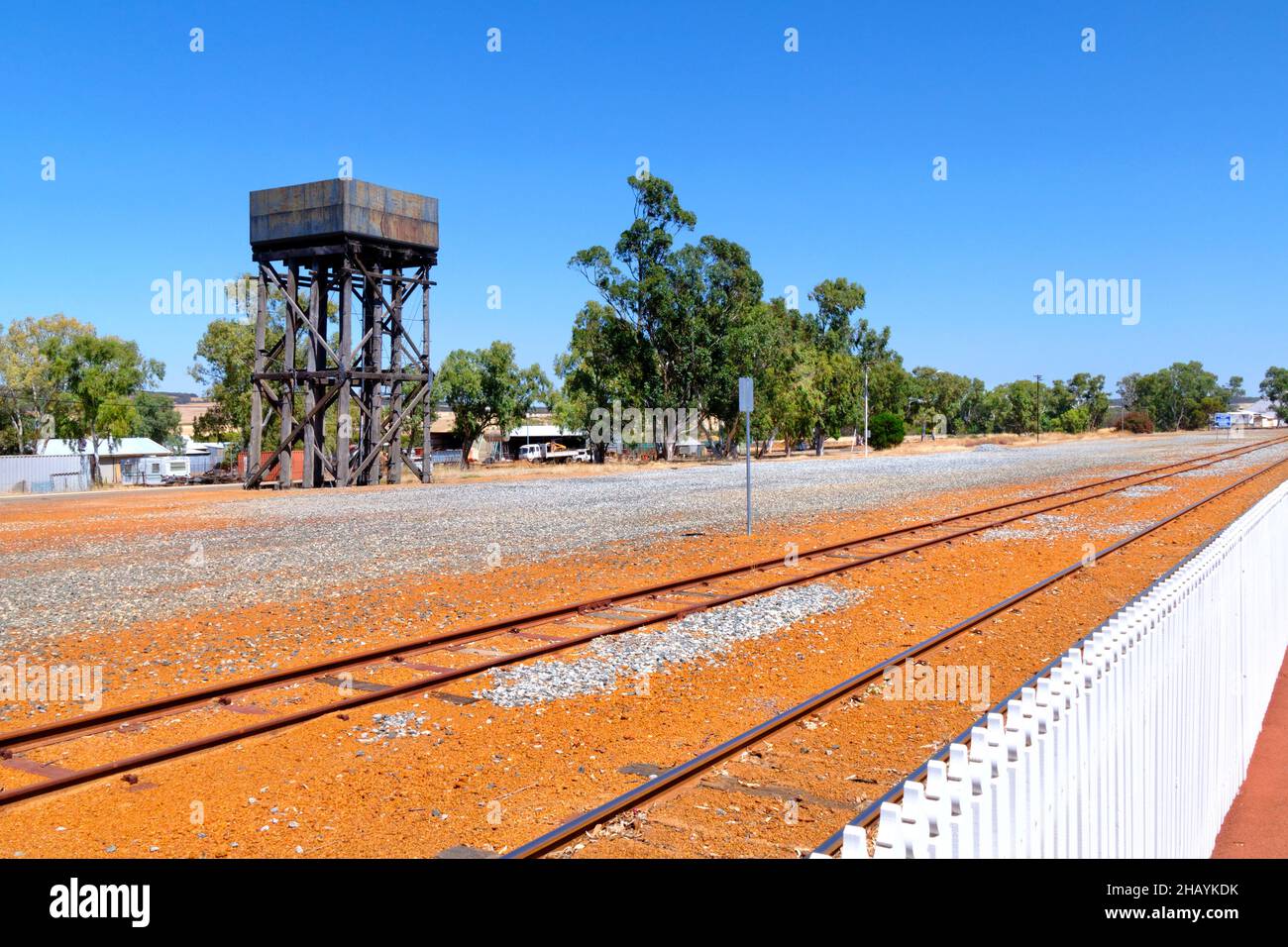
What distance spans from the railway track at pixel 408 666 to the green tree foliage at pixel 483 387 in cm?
7163

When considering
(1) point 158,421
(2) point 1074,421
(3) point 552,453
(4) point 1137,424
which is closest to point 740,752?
(3) point 552,453

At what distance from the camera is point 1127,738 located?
3.97 metres

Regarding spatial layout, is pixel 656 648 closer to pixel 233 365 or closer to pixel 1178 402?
pixel 233 365

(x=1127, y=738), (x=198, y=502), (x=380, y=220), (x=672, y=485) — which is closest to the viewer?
(x=1127, y=738)

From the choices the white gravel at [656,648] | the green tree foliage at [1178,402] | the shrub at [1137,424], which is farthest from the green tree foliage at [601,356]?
the green tree foliage at [1178,402]

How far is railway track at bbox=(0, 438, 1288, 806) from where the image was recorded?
6.90 meters

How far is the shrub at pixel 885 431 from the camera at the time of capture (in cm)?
9650

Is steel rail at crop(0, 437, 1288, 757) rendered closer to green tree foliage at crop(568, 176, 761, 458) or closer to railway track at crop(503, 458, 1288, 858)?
railway track at crop(503, 458, 1288, 858)

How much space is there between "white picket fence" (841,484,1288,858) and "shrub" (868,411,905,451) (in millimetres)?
91339

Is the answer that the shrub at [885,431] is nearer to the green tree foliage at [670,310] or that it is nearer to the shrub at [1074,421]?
the green tree foliage at [670,310]

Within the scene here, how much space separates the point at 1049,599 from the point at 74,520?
87.8 ft

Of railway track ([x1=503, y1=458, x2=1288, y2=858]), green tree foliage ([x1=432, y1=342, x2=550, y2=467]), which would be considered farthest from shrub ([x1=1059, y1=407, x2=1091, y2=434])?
railway track ([x1=503, y1=458, x2=1288, y2=858])
